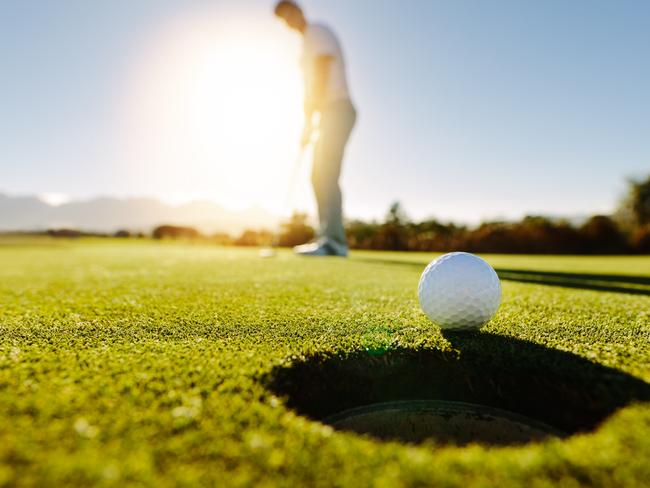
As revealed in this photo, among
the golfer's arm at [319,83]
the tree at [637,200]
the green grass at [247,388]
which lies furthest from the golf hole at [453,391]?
the tree at [637,200]

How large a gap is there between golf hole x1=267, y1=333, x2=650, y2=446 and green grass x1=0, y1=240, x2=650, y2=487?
0.07 feet

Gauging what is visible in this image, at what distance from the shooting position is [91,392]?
146 centimetres

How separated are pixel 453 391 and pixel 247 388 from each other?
0.94 meters

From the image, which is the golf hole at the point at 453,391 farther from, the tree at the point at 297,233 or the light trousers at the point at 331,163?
the tree at the point at 297,233

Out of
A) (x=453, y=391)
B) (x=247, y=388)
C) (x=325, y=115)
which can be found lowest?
(x=453, y=391)

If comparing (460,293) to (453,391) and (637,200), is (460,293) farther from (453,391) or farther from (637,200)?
(637,200)

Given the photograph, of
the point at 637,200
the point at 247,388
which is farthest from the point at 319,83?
the point at 637,200

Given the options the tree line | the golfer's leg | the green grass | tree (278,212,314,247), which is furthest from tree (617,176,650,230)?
the green grass

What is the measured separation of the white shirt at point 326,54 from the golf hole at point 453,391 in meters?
7.52

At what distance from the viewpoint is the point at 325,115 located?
29.1ft

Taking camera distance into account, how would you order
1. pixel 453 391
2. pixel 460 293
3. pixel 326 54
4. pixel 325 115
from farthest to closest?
pixel 325 115, pixel 326 54, pixel 460 293, pixel 453 391

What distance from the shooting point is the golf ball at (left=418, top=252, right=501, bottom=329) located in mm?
2318

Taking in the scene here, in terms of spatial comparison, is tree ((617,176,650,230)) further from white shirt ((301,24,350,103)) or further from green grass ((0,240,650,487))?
green grass ((0,240,650,487))

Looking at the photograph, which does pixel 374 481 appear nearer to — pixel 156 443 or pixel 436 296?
pixel 156 443
